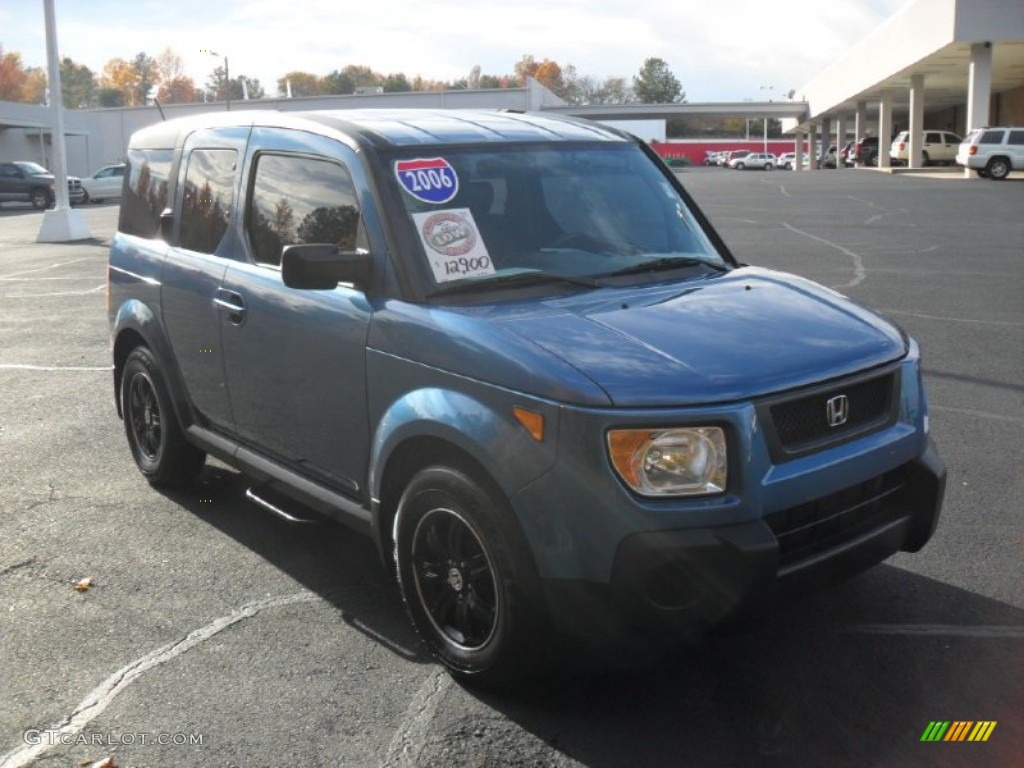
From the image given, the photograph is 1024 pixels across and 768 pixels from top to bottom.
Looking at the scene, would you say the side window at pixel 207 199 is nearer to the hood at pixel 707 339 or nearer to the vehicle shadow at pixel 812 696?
the hood at pixel 707 339

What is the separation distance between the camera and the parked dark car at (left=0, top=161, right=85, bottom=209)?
42438mm

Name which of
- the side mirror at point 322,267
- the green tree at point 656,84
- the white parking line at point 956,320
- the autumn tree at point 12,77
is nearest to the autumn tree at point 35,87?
the autumn tree at point 12,77

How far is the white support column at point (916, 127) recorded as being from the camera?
1959 inches

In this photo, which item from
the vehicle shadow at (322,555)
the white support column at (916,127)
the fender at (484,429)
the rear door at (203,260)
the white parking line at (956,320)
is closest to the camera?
the fender at (484,429)

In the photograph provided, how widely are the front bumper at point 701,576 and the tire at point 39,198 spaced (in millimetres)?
44305

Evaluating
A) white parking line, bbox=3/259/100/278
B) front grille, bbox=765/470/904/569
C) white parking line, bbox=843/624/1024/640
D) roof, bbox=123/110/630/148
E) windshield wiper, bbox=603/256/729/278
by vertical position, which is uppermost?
roof, bbox=123/110/630/148

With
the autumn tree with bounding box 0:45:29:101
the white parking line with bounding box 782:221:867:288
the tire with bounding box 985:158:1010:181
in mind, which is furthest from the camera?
the autumn tree with bounding box 0:45:29:101

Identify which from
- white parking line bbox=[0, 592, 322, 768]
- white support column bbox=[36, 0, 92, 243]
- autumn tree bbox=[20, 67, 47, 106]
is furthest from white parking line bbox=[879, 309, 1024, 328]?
autumn tree bbox=[20, 67, 47, 106]

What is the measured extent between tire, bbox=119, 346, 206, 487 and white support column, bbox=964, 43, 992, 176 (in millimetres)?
39104

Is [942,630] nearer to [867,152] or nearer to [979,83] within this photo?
Answer: [979,83]

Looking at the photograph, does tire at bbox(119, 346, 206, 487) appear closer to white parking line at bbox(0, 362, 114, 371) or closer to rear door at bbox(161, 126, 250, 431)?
rear door at bbox(161, 126, 250, 431)

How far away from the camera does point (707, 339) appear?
3.72m

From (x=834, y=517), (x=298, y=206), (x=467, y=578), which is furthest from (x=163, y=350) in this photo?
(x=834, y=517)

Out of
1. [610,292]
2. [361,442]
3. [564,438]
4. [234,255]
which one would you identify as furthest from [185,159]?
[564,438]
